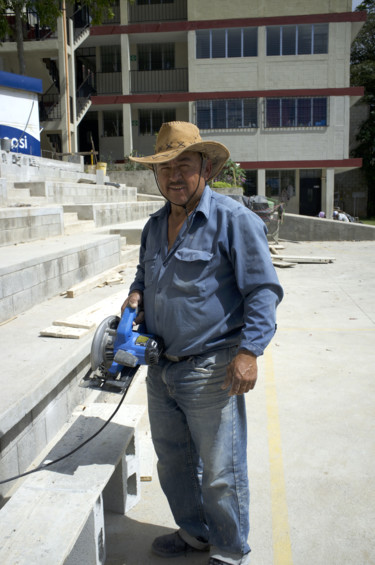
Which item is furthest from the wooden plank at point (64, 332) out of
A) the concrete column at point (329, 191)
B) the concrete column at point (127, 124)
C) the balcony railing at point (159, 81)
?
the balcony railing at point (159, 81)

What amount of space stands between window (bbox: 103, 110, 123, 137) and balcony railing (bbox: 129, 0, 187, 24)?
5.27m

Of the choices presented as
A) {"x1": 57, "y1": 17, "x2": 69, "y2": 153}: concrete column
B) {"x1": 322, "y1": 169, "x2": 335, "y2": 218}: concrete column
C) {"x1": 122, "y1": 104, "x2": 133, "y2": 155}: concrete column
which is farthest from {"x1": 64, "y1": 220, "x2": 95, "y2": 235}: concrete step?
{"x1": 322, "y1": 169, "x2": 335, "y2": 218}: concrete column

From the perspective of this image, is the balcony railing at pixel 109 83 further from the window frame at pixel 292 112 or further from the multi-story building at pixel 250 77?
the window frame at pixel 292 112

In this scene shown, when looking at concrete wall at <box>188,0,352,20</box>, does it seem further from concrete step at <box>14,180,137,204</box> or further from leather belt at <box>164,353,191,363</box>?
leather belt at <box>164,353,191,363</box>

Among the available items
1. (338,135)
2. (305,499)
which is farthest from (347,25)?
(305,499)

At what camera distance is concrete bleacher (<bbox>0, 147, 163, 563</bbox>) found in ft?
9.56

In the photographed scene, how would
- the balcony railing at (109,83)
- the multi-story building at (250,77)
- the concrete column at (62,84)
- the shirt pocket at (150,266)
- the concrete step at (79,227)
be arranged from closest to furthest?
the shirt pocket at (150,266)
the concrete step at (79,227)
the concrete column at (62,84)
the multi-story building at (250,77)
the balcony railing at (109,83)

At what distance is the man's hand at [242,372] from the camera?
83.5 inches

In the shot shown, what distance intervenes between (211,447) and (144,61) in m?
32.1

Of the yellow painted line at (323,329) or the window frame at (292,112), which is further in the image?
the window frame at (292,112)

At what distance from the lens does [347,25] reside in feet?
92.2

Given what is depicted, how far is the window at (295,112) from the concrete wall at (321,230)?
42.2 ft

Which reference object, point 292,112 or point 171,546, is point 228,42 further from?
point 171,546

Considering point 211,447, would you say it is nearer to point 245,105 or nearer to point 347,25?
point 245,105
